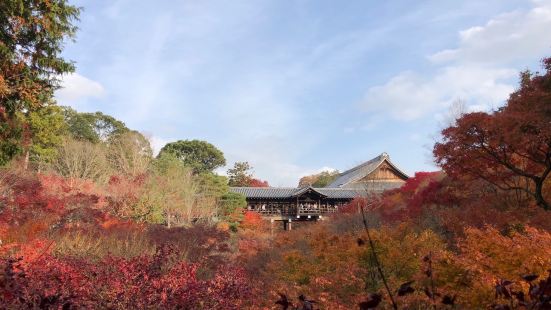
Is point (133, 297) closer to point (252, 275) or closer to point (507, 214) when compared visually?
point (252, 275)

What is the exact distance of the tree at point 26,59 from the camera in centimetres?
1098

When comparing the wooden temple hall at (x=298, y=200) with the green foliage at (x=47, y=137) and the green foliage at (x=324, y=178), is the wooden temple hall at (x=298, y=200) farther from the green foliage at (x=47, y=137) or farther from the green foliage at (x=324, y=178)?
the green foliage at (x=324, y=178)

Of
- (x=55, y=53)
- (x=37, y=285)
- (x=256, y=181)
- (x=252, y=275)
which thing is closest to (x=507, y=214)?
(x=252, y=275)

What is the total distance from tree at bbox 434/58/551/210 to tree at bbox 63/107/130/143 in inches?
1379

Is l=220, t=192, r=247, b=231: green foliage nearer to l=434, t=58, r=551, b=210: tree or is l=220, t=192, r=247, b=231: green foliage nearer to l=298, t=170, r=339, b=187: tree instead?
l=434, t=58, r=551, b=210: tree

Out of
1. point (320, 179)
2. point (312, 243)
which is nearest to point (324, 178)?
point (320, 179)

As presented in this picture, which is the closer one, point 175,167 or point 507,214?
point 507,214

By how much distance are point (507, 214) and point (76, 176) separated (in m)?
23.8

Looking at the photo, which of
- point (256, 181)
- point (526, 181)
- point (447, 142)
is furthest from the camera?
point (256, 181)

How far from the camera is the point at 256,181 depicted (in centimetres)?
4550

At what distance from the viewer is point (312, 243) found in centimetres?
1077

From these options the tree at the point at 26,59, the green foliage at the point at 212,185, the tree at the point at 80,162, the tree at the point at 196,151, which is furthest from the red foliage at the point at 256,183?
the tree at the point at 26,59

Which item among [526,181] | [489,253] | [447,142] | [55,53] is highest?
[55,53]

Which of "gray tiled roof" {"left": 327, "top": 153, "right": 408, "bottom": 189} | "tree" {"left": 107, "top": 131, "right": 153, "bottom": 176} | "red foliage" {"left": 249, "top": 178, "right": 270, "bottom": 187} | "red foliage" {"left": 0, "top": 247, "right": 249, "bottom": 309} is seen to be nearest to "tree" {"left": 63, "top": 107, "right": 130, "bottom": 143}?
"tree" {"left": 107, "top": 131, "right": 153, "bottom": 176}
